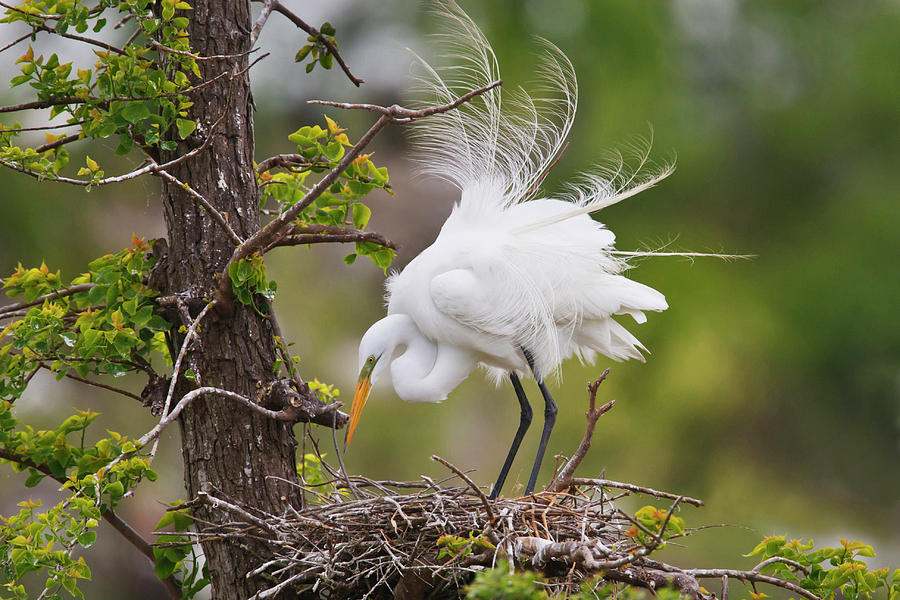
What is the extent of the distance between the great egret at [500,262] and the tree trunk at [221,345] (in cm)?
33

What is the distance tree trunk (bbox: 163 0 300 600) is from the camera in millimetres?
1720

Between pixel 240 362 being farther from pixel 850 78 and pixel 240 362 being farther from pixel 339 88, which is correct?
pixel 850 78

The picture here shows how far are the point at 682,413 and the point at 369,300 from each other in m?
1.87

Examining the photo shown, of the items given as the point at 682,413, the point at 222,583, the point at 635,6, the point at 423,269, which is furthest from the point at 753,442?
the point at 222,583

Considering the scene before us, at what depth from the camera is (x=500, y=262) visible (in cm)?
203

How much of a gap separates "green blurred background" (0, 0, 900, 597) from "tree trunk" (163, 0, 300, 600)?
228cm

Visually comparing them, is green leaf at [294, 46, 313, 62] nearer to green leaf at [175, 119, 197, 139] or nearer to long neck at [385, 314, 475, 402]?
green leaf at [175, 119, 197, 139]

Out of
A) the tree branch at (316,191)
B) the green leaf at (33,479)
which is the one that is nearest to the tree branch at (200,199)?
the tree branch at (316,191)

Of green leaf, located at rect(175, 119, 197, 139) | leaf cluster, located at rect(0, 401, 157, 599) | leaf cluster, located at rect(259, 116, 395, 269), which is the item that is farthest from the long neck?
green leaf, located at rect(175, 119, 197, 139)

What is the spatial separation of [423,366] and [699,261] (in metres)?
4.23

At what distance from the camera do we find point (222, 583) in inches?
68.1

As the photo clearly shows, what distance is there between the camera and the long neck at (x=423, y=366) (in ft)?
7.05

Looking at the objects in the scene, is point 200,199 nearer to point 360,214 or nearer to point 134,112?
point 134,112

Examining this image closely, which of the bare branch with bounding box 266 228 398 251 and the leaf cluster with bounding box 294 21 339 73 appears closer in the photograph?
the bare branch with bounding box 266 228 398 251
